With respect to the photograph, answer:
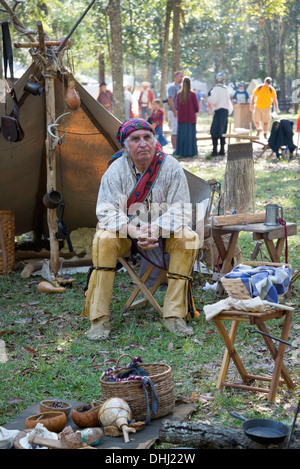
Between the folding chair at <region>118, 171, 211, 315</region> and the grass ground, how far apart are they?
4.6 inches

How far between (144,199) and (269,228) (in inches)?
39.4

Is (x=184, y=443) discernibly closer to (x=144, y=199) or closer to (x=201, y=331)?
(x=201, y=331)

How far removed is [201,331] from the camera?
4590 mm

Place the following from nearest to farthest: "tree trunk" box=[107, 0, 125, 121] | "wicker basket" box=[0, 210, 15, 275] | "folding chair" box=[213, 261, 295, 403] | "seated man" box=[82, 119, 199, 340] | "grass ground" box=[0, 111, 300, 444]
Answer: "folding chair" box=[213, 261, 295, 403]
"grass ground" box=[0, 111, 300, 444]
"seated man" box=[82, 119, 199, 340]
"wicker basket" box=[0, 210, 15, 275]
"tree trunk" box=[107, 0, 125, 121]

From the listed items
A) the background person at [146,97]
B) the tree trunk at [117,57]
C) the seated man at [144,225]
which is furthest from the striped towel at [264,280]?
the background person at [146,97]

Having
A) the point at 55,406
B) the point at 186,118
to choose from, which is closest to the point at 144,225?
the point at 55,406

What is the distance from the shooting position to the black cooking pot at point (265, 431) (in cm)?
254

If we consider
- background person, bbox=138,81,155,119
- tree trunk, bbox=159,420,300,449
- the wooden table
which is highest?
background person, bbox=138,81,155,119

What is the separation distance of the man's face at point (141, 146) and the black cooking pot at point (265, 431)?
2.54 m

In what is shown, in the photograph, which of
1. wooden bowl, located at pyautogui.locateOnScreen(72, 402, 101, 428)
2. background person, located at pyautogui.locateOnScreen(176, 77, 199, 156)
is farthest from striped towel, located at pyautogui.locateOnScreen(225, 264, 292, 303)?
background person, located at pyautogui.locateOnScreen(176, 77, 199, 156)

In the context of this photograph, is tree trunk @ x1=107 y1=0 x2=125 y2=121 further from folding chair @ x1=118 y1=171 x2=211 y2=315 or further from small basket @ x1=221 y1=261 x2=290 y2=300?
small basket @ x1=221 y1=261 x2=290 y2=300

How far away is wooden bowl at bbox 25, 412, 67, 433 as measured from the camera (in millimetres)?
2964

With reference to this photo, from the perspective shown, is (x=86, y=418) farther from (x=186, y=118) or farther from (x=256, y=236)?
(x=186, y=118)

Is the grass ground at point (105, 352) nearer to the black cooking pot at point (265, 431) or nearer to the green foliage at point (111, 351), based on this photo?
the green foliage at point (111, 351)
